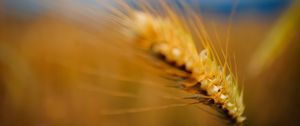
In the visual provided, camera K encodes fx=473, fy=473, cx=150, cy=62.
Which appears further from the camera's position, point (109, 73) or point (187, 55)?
point (109, 73)

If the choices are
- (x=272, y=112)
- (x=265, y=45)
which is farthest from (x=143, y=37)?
(x=272, y=112)

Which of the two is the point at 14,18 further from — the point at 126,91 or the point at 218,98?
the point at 218,98

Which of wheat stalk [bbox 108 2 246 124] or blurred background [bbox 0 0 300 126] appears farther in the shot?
blurred background [bbox 0 0 300 126]

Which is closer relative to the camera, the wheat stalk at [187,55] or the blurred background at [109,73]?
the wheat stalk at [187,55]
